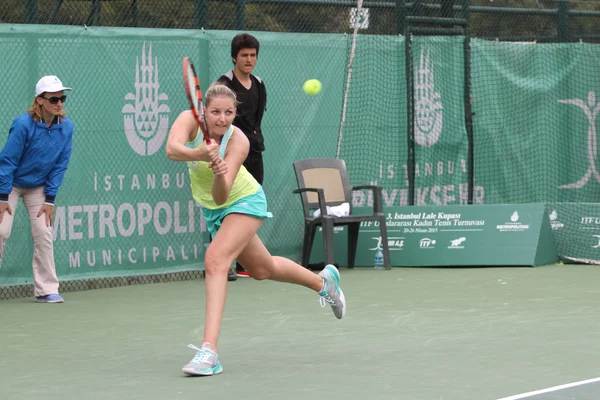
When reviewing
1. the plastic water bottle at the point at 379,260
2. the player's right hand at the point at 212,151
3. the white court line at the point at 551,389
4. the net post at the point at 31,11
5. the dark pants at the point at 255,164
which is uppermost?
the net post at the point at 31,11

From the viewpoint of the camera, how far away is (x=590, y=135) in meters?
13.2

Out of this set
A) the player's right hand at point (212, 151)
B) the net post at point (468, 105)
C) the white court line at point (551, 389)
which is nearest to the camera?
the white court line at point (551, 389)

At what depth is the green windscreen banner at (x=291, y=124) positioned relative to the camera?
367 inches

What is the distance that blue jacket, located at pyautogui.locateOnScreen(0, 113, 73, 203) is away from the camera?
27.0 ft

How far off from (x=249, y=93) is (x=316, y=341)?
354cm

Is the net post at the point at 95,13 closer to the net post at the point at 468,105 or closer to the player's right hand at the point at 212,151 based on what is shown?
the net post at the point at 468,105

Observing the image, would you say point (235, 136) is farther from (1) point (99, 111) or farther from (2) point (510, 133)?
(2) point (510, 133)

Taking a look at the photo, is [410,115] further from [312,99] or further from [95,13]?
[95,13]

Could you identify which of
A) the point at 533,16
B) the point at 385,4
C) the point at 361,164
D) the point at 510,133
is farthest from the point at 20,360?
the point at 533,16

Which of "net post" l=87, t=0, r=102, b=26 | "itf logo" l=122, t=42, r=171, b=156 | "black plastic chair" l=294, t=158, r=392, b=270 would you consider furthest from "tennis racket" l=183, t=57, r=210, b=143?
"black plastic chair" l=294, t=158, r=392, b=270

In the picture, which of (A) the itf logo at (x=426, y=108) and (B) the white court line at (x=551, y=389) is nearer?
(B) the white court line at (x=551, y=389)

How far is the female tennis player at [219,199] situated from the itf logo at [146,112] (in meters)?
3.82

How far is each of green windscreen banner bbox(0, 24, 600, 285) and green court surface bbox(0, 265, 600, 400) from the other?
560 mm

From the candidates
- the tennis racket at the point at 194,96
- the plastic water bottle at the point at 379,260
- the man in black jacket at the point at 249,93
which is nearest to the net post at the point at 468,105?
the plastic water bottle at the point at 379,260
